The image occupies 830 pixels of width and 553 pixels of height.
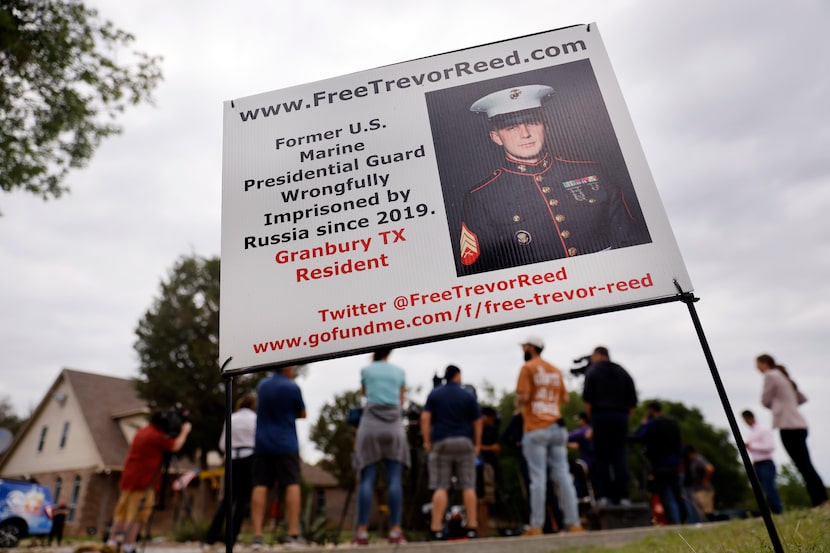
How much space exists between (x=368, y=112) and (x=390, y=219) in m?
Answer: 0.78

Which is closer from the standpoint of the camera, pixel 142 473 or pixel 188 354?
pixel 142 473

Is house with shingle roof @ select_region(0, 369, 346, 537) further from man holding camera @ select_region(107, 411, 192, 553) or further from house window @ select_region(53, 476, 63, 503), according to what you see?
man holding camera @ select_region(107, 411, 192, 553)

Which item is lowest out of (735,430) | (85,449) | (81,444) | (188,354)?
(735,430)

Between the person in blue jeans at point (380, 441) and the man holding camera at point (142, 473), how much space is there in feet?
Answer: 6.78

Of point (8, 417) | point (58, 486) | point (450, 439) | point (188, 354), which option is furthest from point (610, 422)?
point (8, 417)

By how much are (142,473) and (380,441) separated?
2773mm

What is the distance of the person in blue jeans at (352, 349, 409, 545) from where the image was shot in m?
4.73

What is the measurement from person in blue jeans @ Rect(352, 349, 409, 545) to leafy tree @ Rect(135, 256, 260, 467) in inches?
774

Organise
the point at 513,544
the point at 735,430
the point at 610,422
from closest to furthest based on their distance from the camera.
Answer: the point at 735,430 < the point at 513,544 < the point at 610,422

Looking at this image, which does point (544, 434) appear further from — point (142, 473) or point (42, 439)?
point (42, 439)

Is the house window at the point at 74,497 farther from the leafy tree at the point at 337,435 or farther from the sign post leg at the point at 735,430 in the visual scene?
the sign post leg at the point at 735,430

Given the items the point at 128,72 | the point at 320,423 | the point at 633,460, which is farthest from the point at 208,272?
the point at 633,460

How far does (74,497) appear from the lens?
24.7 metres

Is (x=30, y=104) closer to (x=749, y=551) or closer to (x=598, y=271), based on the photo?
(x=598, y=271)
